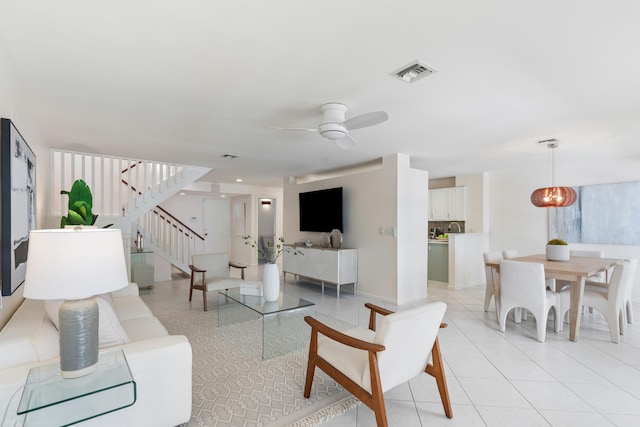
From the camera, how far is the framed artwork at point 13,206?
1.73 meters

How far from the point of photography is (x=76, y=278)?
1305mm

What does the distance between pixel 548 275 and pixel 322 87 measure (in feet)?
10.5

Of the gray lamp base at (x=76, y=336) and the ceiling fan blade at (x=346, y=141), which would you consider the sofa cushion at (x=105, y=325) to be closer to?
the gray lamp base at (x=76, y=336)

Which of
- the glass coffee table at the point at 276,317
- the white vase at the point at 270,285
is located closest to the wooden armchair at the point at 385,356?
the glass coffee table at the point at 276,317

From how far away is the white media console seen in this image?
5.11m

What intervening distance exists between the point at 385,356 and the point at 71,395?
4.77ft

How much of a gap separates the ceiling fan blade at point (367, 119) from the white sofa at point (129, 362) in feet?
6.62

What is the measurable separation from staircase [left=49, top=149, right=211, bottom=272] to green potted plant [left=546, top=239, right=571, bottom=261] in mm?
5678

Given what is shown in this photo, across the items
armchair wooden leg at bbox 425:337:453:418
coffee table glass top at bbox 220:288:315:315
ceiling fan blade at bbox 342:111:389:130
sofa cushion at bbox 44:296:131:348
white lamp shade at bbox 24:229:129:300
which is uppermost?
ceiling fan blade at bbox 342:111:389:130

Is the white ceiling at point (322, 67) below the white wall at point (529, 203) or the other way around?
the other way around

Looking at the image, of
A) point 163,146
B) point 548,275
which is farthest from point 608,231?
point 163,146

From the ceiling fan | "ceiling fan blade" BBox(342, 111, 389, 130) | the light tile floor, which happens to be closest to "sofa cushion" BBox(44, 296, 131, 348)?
the light tile floor

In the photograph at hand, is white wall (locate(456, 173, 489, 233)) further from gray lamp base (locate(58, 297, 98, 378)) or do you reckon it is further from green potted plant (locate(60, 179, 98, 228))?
gray lamp base (locate(58, 297, 98, 378))

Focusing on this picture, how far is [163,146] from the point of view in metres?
4.23
